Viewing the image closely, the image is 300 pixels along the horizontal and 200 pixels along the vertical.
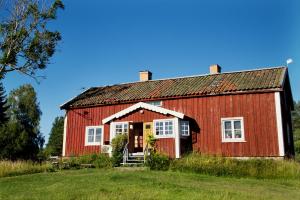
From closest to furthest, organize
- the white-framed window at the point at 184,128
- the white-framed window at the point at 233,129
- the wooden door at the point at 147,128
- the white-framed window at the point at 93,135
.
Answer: the white-framed window at the point at 233,129 → the white-framed window at the point at 184,128 → the wooden door at the point at 147,128 → the white-framed window at the point at 93,135

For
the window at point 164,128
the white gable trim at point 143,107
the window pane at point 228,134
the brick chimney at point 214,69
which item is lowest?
the window pane at point 228,134

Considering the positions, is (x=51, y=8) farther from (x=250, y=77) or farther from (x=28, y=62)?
(x=250, y=77)

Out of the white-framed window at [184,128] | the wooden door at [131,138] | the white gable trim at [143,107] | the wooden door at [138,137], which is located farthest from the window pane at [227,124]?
the wooden door at [131,138]

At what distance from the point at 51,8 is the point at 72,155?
13054 mm

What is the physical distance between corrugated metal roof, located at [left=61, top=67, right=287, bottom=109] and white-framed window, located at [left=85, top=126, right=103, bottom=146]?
1909 millimetres

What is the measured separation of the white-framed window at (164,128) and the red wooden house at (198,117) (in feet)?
0.17

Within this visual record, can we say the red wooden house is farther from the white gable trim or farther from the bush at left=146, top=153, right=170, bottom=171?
the bush at left=146, top=153, right=170, bottom=171

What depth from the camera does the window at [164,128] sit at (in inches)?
849

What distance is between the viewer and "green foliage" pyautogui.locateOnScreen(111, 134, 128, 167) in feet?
68.0

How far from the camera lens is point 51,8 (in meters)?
29.8

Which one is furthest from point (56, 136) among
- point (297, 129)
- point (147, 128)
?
point (297, 129)

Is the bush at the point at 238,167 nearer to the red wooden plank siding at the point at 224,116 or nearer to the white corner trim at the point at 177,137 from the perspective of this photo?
the white corner trim at the point at 177,137

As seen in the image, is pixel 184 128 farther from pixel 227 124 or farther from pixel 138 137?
pixel 138 137

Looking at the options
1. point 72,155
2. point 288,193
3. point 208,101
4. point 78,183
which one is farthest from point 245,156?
point 72,155
